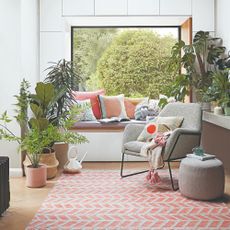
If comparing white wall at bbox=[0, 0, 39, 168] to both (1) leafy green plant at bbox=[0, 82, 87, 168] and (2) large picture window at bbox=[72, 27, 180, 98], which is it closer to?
(1) leafy green plant at bbox=[0, 82, 87, 168]

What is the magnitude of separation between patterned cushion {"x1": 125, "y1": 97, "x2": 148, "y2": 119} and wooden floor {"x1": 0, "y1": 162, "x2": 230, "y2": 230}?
6.06 ft

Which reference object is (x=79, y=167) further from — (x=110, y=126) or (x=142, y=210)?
(x=142, y=210)

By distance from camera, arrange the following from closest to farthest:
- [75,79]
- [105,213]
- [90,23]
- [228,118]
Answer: [105,213]
[228,118]
[75,79]
[90,23]

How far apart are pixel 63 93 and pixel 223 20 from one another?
2355mm

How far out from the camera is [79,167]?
502 centimetres

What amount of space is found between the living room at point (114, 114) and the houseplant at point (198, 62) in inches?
0.6

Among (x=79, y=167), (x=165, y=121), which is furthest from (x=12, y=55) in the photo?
(x=165, y=121)

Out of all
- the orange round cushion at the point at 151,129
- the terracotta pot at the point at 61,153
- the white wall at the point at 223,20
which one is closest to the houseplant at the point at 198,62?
the white wall at the point at 223,20

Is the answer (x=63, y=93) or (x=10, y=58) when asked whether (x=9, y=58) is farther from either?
(x=63, y=93)

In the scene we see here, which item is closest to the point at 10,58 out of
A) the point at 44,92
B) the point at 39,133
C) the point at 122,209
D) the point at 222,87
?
the point at 44,92

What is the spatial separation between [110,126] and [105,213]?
2.37m

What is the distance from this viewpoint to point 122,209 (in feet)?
11.5

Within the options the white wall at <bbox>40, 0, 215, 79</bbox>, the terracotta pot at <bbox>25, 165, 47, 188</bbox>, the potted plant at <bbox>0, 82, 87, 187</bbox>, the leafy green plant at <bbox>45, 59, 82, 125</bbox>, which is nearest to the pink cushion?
the leafy green plant at <bbox>45, 59, 82, 125</bbox>

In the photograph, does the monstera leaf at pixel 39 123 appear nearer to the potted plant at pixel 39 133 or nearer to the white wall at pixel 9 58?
the potted plant at pixel 39 133
